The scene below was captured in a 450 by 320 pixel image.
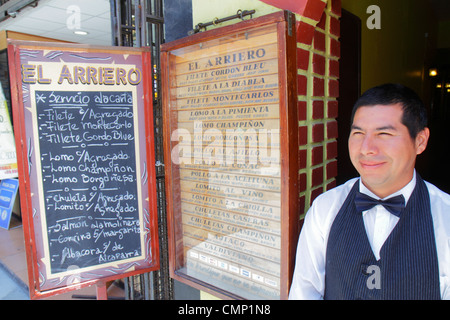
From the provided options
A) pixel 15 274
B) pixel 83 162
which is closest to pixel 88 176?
pixel 83 162

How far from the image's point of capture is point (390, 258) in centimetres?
112

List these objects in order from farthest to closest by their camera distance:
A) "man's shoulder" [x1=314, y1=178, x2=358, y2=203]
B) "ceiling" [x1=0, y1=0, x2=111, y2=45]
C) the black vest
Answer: "ceiling" [x1=0, y1=0, x2=111, y2=45], "man's shoulder" [x1=314, y1=178, x2=358, y2=203], the black vest

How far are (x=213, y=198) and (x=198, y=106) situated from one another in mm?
542

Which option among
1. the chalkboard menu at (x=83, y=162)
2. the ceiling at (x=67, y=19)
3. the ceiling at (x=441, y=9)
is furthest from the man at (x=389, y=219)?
the ceiling at (x=441, y=9)

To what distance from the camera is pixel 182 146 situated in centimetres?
196

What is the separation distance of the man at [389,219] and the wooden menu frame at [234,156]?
0.99 ft

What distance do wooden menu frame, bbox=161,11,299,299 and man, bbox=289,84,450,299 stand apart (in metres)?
0.30

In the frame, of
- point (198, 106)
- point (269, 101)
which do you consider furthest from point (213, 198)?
point (269, 101)

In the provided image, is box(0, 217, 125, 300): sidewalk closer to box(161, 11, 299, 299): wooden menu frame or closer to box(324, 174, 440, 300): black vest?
box(161, 11, 299, 299): wooden menu frame

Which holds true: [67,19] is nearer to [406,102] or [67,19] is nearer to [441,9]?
[406,102]

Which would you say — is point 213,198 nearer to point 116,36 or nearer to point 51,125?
point 51,125

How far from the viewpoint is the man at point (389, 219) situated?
1083mm

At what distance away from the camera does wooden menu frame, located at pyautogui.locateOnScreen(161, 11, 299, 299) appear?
148 centimetres

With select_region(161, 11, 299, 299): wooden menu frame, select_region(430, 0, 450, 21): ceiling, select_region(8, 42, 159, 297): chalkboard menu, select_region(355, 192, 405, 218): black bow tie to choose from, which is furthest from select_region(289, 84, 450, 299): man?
select_region(430, 0, 450, 21): ceiling
